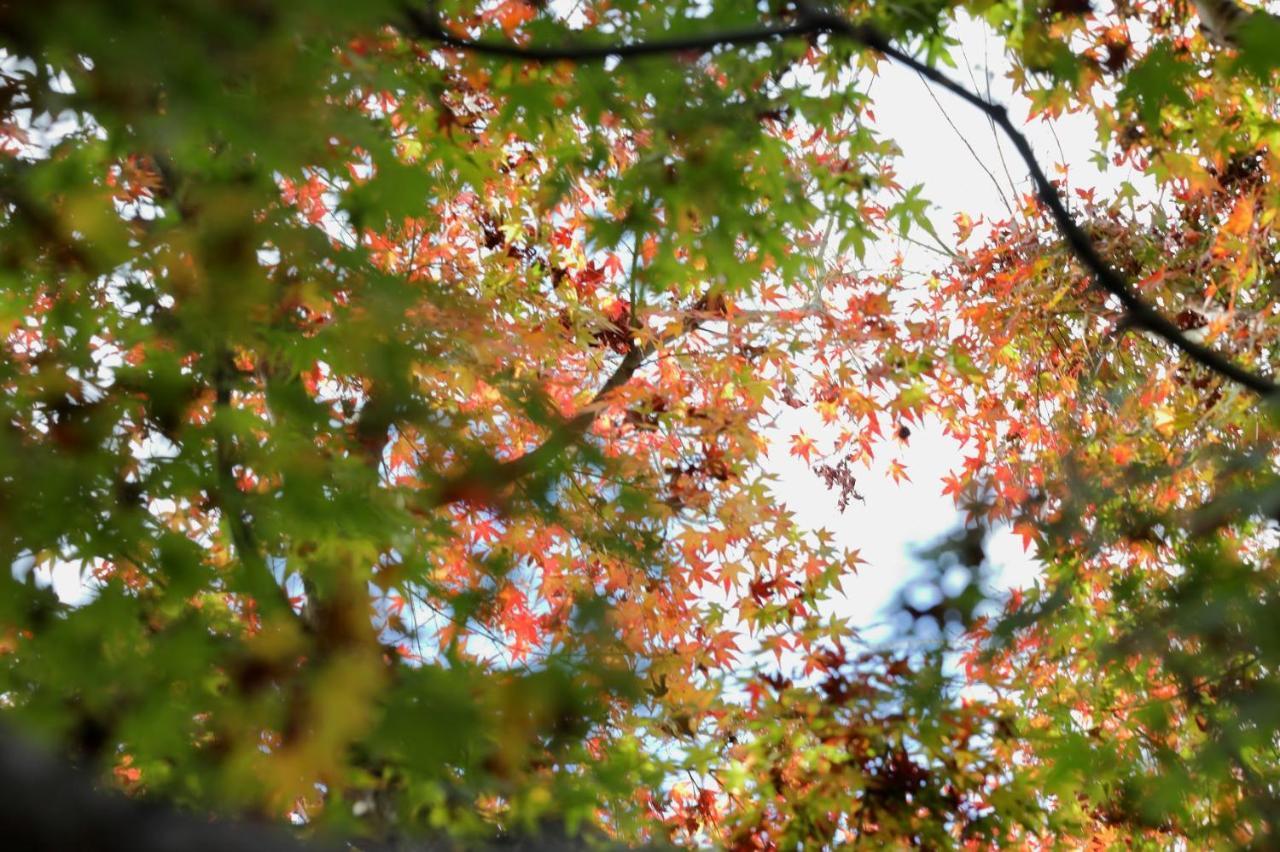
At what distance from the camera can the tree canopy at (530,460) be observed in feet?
5.82

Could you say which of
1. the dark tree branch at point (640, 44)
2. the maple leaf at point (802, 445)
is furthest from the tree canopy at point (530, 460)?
the maple leaf at point (802, 445)

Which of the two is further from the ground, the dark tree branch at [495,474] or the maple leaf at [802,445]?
the maple leaf at [802,445]

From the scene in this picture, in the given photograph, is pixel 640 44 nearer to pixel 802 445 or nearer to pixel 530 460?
pixel 530 460

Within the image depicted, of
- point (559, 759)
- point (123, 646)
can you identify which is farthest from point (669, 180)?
point (123, 646)

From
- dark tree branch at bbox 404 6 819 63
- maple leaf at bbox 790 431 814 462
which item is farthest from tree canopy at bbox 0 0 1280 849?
maple leaf at bbox 790 431 814 462

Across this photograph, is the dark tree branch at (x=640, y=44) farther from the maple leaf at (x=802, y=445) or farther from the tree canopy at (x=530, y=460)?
the maple leaf at (x=802, y=445)

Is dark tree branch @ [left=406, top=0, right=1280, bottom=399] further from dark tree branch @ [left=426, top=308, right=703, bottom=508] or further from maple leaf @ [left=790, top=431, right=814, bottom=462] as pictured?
maple leaf @ [left=790, top=431, right=814, bottom=462]

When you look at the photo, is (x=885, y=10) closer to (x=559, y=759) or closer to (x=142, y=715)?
(x=559, y=759)

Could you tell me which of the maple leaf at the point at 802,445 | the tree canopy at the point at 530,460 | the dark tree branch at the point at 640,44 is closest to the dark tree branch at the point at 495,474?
the tree canopy at the point at 530,460

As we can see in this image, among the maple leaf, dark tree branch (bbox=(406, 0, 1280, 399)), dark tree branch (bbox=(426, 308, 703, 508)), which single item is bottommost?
dark tree branch (bbox=(426, 308, 703, 508))

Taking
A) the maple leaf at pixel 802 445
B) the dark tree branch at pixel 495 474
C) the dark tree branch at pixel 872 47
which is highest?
the maple leaf at pixel 802 445

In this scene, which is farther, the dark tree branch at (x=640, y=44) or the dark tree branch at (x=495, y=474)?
the dark tree branch at (x=495, y=474)

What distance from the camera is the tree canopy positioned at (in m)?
1.77

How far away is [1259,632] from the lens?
4.66 feet
